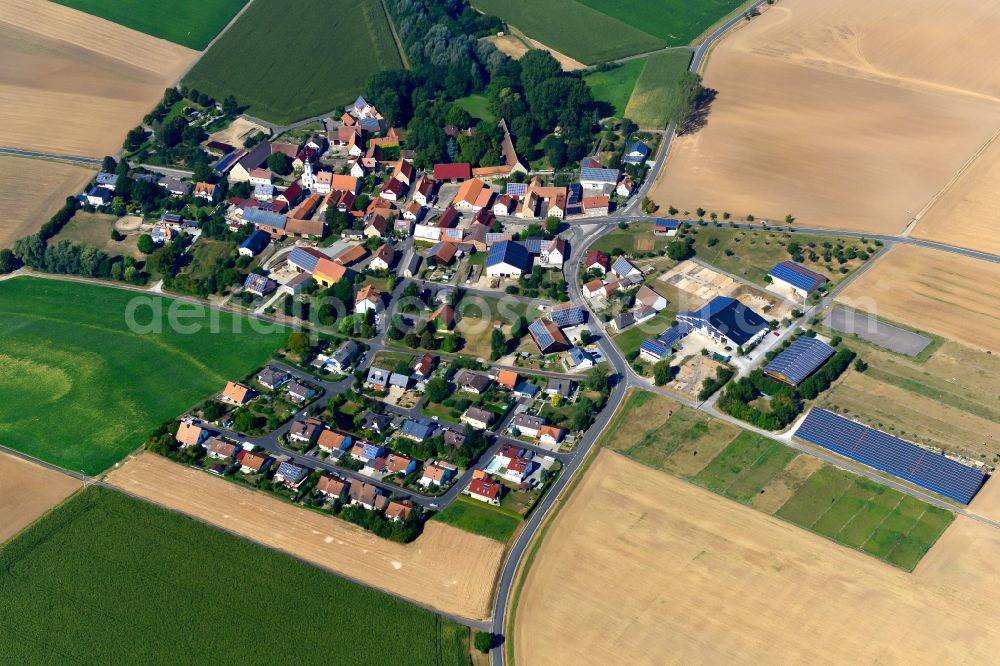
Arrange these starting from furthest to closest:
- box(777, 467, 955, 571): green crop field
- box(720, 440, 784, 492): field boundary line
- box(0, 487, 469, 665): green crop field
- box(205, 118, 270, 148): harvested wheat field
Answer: box(205, 118, 270, 148): harvested wheat field → box(720, 440, 784, 492): field boundary line → box(777, 467, 955, 571): green crop field → box(0, 487, 469, 665): green crop field

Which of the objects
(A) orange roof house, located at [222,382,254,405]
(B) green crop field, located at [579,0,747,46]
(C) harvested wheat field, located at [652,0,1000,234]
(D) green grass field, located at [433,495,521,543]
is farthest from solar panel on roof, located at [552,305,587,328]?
(B) green crop field, located at [579,0,747,46]

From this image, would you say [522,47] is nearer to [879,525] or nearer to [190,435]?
[190,435]

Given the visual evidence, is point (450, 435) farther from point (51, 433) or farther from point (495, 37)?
point (495, 37)

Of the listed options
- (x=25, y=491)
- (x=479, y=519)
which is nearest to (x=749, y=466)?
(x=479, y=519)

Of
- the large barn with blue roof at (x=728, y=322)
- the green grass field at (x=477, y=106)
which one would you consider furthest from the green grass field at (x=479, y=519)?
the green grass field at (x=477, y=106)

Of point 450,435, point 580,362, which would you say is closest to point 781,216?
point 580,362

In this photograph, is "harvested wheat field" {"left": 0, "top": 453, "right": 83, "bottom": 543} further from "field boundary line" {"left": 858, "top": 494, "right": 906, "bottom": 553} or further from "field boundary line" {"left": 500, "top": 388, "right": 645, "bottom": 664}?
"field boundary line" {"left": 858, "top": 494, "right": 906, "bottom": 553}

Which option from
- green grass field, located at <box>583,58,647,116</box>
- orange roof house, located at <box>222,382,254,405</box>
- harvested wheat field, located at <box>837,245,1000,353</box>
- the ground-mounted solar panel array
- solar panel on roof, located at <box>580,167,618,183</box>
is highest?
green grass field, located at <box>583,58,647,116</box>
